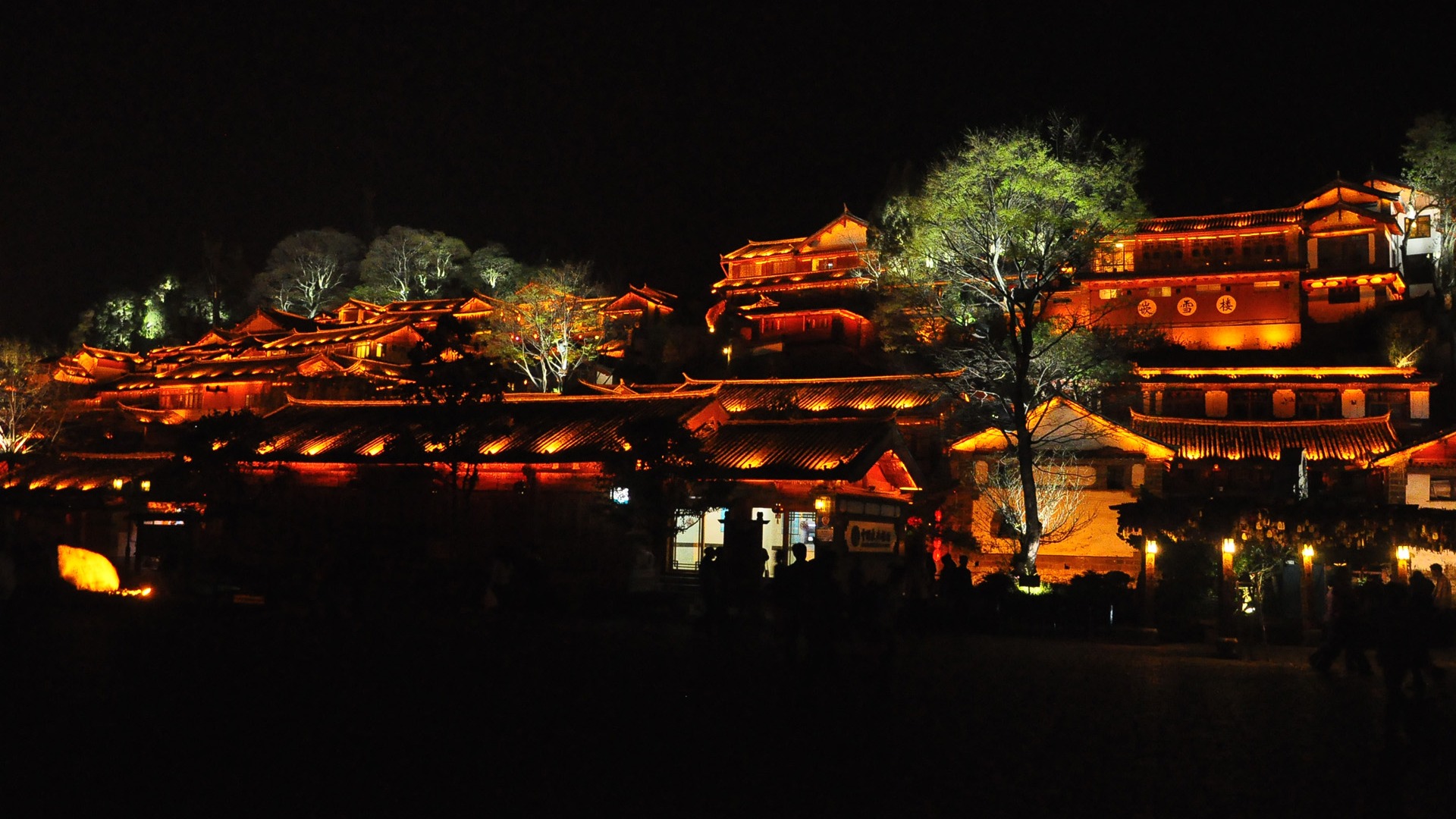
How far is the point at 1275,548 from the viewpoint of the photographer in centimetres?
2264

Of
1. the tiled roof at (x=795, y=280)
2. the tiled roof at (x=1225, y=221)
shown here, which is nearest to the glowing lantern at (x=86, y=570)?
the tiled roof at (x=795, y=280)

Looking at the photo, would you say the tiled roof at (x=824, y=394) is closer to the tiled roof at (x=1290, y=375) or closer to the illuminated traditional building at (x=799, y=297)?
the tiled roof at (x=1290, y=375)

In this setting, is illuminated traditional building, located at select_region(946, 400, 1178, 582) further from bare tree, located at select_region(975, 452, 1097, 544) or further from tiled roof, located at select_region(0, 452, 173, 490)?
tiled roof, located at select_region(0, 452, 173, 490)

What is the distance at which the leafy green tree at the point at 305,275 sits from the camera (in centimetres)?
7231

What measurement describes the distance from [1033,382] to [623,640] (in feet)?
59.5

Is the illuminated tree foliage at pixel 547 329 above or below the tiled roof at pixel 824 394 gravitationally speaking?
above

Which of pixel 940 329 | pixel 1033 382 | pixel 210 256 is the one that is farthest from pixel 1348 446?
pixel 210 256

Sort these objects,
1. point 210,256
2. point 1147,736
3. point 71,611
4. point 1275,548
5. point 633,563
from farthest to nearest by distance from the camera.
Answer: point 210,256 → point 633,563 → point 1275,548 → point 71,611 → point 1147,736

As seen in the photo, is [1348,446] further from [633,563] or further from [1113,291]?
[633,563]

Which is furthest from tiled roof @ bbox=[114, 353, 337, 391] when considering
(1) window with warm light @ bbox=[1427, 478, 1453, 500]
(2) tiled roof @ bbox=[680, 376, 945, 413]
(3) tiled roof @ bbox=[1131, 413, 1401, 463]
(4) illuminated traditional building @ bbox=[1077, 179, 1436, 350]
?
(1) window with warm light @ bbox=[1427, 478, 1453, 500]

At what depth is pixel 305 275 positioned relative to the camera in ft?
237

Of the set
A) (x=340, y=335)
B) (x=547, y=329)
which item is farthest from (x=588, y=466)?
(x=340, y=335)

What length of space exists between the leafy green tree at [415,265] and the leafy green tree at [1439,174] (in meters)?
48.9

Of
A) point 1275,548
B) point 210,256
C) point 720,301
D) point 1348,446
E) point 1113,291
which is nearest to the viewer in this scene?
point 1275,548
